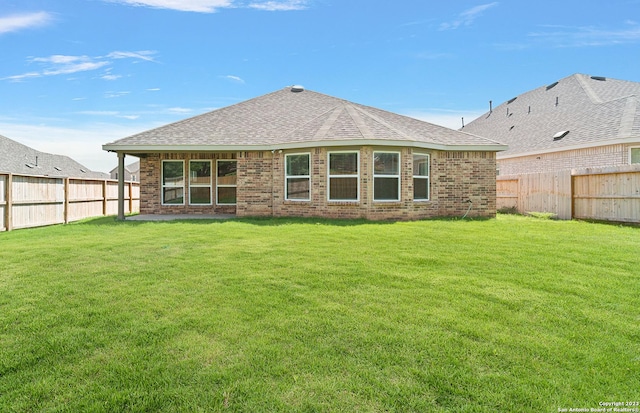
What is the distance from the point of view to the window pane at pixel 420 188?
43.8 ft

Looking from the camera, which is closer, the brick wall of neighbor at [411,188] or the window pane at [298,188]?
the brick wall of neighbor at [411,188]

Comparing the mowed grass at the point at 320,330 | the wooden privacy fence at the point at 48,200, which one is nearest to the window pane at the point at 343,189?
the mowed grass at the point at 320,330

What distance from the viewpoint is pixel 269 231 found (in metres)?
9.87

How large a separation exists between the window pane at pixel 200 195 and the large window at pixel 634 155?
1752 cm

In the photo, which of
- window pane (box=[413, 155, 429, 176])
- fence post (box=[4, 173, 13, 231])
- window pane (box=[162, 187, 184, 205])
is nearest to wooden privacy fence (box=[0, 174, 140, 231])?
fence post (box=[4, 173, 13, 231])

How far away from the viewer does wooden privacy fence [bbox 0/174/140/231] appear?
37.2 ft

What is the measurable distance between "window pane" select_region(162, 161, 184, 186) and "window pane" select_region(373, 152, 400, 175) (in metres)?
8.35

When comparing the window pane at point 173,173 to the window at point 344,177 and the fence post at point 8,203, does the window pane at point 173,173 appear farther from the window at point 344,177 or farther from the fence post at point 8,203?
the window at point 344,177

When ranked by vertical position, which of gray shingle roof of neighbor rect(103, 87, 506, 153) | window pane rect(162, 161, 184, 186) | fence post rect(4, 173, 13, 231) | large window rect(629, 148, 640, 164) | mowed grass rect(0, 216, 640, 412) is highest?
gray shingle roof of neighbor rect(103, 87, 506, 153)

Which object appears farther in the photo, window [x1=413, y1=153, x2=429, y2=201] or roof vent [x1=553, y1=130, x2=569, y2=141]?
roof vent [x1=553, y1=130, x2=569, y2=141]

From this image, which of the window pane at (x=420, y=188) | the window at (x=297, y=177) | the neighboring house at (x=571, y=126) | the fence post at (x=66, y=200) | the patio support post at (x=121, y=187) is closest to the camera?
the window at (x=297, y=177)

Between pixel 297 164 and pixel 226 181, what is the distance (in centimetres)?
393

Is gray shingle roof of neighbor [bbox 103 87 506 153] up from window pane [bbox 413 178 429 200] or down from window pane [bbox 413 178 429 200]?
up

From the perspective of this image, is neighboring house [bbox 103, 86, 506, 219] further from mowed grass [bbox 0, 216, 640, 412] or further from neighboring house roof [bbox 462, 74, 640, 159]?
neighboring house roof [bbox 462, 74, 640, 159]
